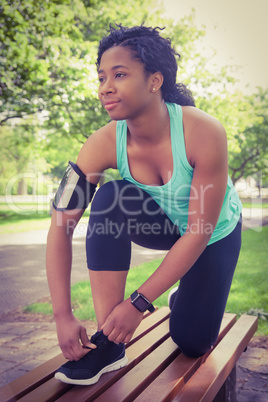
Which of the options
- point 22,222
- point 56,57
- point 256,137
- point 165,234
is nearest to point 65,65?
point 56,57

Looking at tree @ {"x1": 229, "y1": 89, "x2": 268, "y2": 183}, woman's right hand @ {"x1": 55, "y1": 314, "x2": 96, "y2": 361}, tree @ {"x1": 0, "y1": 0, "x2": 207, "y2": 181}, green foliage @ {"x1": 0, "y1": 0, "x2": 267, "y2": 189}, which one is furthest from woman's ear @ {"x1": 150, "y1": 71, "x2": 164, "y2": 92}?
tree @ {"x1": 229, "y1": 89, "x2": 268, "y2": 183}

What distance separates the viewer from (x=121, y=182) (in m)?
1.93

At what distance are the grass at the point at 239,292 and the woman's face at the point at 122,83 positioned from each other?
2323 millimetres

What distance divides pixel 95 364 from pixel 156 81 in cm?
113

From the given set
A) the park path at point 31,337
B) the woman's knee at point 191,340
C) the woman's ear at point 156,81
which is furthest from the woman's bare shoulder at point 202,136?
the park path at point 31,337

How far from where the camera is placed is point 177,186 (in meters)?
1.80

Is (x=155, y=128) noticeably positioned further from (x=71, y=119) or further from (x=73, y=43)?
Answer: (x=71, y=119)

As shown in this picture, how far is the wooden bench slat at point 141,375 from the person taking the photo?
136 centimetres

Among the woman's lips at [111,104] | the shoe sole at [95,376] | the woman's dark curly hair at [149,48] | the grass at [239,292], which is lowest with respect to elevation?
the grass at [239,292]

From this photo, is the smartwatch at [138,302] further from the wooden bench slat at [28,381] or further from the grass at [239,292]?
the grass at [239,292]

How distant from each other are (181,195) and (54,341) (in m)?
1.89

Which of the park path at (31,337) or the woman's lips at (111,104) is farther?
the park path at (31,337)

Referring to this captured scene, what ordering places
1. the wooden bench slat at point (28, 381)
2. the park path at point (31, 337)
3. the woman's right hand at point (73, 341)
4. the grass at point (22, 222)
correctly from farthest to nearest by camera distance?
the grass at point (22, 222), the park path at point (31, 337), the woman's right hand at point (73, 341), the wooden bench slat at point (28, 381)

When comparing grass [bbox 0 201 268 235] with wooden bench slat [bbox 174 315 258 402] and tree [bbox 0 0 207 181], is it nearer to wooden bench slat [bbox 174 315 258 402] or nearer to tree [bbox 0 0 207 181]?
tree [bbox 0 0 207 181]
